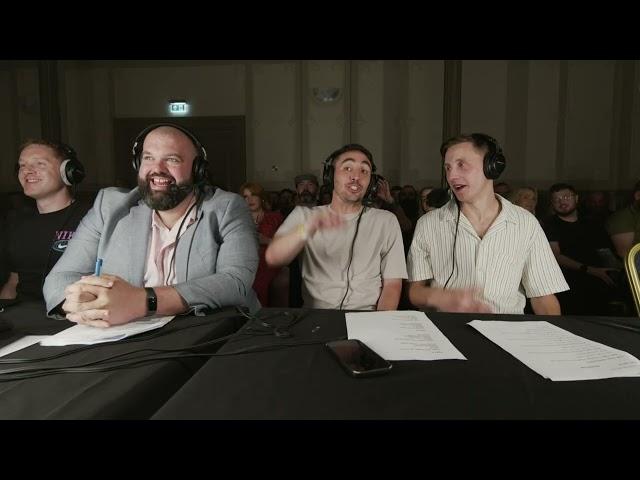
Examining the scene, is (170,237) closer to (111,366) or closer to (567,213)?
(111,366)

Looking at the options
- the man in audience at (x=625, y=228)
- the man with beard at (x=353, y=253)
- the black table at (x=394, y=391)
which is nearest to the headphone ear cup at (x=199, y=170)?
→ the man with beard at (x=353, y=253)

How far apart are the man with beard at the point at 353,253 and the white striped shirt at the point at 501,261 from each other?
0.60ft

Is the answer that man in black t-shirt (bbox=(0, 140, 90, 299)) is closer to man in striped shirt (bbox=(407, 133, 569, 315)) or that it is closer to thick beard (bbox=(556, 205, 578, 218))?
man in striped shirt (bbox=(407, 133, 569, 315))

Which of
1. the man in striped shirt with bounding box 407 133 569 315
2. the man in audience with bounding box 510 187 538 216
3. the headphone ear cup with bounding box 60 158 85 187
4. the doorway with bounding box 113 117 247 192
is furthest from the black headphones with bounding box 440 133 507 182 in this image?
the doorway with bounding box 113 117 247 192

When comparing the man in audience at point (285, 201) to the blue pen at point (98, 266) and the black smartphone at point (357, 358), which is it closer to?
the blue pen at point (98, 266)

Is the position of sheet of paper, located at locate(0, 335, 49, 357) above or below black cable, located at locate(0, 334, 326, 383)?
below

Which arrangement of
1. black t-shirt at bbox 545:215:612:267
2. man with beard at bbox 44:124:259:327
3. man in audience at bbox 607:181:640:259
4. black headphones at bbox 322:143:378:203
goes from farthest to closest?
1. black t-shirt at bbox 545:215:612:267
2. man in audience at bbox 607:181:640:259
3. black headphones at bbox 322:143:378:203
4. man with beard at bbox 44:124:259:327

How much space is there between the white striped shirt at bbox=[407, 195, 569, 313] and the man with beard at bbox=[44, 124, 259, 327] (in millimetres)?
780

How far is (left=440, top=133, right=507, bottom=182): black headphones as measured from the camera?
64.1 inches

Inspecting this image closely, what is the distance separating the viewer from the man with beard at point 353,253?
1845mm

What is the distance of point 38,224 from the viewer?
2.05 m

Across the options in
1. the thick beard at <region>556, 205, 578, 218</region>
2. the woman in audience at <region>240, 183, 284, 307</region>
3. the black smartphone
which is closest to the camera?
the black smartphone
